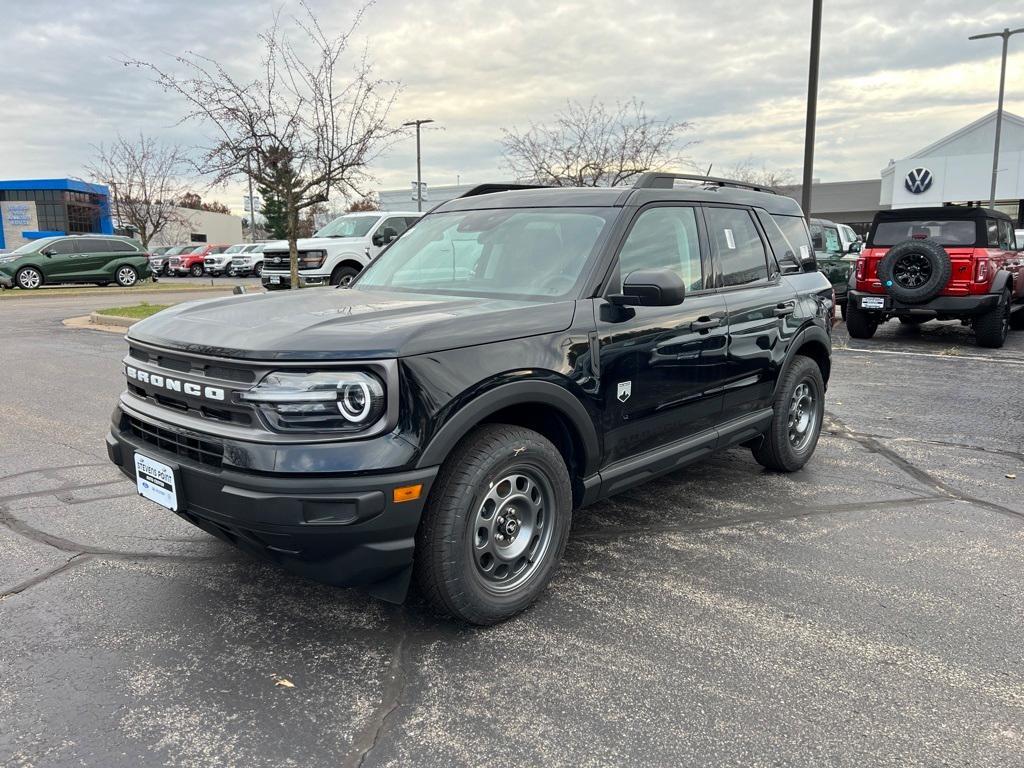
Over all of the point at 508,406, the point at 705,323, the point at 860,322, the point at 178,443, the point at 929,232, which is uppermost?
the point at 929,232

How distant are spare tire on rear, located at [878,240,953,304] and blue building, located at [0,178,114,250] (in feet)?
183

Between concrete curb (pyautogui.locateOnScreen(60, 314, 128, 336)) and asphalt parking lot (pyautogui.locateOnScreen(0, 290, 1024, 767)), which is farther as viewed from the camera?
concrete curb (pyautogui.locateOnScreen(60, 314, 128, 336))

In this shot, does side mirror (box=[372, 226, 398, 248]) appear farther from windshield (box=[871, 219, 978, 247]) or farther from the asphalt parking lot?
the asphalt parking lot

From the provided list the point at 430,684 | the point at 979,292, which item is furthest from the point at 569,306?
the point at 979,292

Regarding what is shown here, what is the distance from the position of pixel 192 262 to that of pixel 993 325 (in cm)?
3742

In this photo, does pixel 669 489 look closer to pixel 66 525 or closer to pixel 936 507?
pixel 936 507

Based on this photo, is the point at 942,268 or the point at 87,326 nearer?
the point at 942,268

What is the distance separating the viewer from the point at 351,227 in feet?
53.1

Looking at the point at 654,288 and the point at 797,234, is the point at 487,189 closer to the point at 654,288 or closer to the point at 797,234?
the point at 654,288

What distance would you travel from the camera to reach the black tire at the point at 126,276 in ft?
83.8

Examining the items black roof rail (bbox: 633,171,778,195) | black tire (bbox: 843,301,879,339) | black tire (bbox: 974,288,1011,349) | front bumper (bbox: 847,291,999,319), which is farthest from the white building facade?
black roof rail (bbox: 633,171,778,195)

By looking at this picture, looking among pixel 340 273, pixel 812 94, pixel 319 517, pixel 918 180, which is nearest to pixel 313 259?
pixel 340 273

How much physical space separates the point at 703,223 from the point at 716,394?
0.97 m

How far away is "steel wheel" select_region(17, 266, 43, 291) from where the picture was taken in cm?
2386
